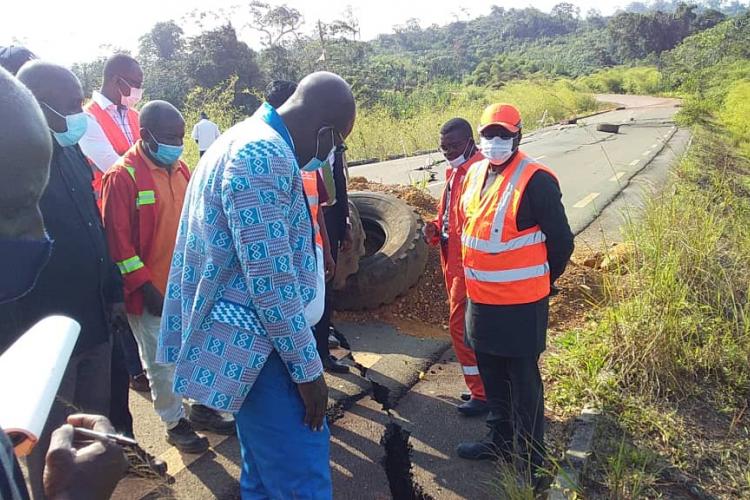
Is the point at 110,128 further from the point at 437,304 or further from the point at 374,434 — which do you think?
the point at 437,304

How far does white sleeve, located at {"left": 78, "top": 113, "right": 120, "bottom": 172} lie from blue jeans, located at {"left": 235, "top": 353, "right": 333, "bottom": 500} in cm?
247

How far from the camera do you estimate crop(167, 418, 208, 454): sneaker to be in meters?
3.18

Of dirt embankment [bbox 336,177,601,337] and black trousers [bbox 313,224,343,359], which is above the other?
black trousers [bbox 313,224,343,359]

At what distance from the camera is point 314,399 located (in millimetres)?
1926

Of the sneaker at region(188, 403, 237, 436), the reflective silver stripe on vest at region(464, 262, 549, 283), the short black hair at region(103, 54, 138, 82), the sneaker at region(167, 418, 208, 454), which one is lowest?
the sneaker at region(188, 403, 237, 436)

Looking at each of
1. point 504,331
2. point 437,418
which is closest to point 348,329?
point 437,418

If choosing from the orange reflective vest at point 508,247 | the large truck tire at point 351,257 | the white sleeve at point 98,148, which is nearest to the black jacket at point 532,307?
the orange reflective vest at point 508,247

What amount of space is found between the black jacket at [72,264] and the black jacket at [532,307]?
1824 mm

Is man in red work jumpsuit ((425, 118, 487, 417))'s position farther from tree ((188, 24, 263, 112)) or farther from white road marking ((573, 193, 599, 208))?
tree ((188, 24, 263, 112))

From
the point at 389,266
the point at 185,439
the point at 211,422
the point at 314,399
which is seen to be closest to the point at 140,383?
the point at 211,422

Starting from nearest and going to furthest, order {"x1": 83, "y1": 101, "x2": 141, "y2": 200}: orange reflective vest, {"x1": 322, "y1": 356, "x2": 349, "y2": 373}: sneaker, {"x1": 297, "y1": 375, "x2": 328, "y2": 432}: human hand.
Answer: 1. {"x1": 297, "y1": 375, "x2": 328, "y2": 432}: human hand
2. {"x1": 83, "y1": 101, "x2": 141, "y2": 200}: orange reflective vest
3. {"x1": 322, "y1": 356, "x2": 349, "y2": 373}: sneaker

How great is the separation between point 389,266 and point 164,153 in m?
2.42

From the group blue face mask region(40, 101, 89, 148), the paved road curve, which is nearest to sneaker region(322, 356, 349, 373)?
blue face mask region(40, 101, 89, 148)

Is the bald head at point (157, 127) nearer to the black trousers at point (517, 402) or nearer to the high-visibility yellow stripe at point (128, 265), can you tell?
the high-visibility yellow stripe at point (128, 265)
